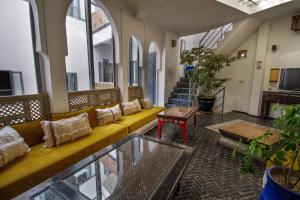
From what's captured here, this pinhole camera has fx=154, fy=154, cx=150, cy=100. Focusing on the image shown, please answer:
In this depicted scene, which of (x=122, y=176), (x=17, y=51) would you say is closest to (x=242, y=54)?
(x=122, y=176)

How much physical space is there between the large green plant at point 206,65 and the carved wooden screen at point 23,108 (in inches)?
166

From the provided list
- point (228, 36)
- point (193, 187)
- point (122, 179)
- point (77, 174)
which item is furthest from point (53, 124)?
point (228, 36)

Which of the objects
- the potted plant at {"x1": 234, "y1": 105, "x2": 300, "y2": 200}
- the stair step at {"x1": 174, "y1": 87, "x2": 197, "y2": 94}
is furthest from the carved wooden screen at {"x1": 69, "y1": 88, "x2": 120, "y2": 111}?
the stair step at {"x1": 174, "y1": 87, "x2": 197, "y2": 94}

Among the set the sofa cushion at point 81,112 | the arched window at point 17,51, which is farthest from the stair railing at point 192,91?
the arched window at point 17,51

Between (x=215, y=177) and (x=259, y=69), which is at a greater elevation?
(x=259, y=69)

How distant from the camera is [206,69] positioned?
16.6 feet

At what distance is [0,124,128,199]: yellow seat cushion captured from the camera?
138 cm

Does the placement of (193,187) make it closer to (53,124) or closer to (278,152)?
(278,152)

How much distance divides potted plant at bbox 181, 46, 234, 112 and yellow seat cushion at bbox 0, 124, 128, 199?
150 inches

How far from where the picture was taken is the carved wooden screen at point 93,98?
2.78 m

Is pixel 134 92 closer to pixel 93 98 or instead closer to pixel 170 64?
pixel 93 98

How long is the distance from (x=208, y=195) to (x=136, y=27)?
13.1 ft

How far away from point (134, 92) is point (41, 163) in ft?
10.1

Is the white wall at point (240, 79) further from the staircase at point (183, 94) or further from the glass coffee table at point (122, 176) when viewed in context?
the glass coffee table at point (122, 176)
